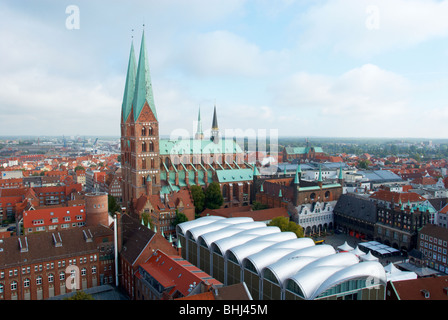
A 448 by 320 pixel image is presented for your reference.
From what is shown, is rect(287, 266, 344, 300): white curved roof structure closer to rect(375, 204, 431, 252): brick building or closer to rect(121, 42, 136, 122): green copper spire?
rect(375, 204, 431, 252): brick building

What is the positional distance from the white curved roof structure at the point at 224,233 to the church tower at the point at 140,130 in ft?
96.6

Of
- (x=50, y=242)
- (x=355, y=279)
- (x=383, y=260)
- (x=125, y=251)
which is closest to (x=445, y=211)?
(x=383, y=260)

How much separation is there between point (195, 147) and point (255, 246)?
178 ft

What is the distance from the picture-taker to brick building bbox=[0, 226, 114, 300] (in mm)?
39781

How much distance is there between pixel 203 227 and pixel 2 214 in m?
56.9

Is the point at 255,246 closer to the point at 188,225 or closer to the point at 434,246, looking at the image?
the point at 188,225

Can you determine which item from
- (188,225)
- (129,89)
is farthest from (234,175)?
(188,225)

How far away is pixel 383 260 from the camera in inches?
2192

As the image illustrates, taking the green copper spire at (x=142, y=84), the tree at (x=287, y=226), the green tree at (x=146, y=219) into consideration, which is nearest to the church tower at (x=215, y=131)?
the green copper spire at (x=142, y=84)

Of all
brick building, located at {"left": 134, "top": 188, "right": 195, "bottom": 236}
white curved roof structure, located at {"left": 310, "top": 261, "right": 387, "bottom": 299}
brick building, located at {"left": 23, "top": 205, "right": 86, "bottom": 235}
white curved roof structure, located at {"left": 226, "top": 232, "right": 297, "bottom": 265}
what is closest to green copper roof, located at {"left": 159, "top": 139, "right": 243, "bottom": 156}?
brick building, located at {"left": 134, "top": 188, "right": 195, "bottom": 236}

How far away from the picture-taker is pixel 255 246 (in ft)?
138

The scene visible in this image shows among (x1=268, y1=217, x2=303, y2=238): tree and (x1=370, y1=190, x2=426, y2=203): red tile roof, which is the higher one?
(x1=370, y1=190, x2=426, y2=203): red tile roof
